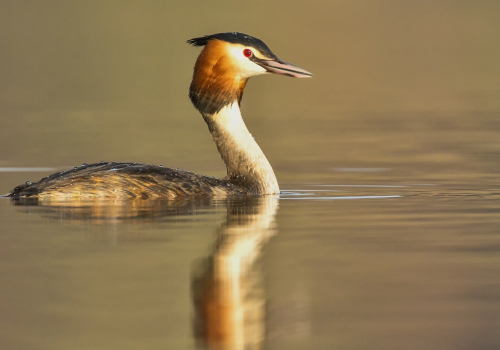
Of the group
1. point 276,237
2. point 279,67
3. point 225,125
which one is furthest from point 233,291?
point 225,125

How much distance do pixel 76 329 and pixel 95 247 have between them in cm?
268

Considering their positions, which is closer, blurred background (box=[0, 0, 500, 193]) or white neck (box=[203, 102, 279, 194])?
white neck (box=[203, 102, 279, 194])

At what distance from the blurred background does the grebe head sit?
9.17ft

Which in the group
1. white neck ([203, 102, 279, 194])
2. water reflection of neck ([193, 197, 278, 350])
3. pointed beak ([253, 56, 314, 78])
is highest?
pointed beak ([253, 56, 314, 78])

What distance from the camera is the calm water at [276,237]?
6684 millimetres

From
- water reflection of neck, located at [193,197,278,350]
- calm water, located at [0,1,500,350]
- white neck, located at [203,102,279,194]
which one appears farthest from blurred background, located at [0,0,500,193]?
water reflection of neck, located at [193,197,278,350]

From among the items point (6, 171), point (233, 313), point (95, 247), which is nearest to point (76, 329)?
point (233, 313)

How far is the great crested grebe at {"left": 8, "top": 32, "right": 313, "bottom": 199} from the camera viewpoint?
12.4 meters

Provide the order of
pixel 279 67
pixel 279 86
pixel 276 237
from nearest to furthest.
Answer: pixel 276 237 < pixel 279 67 < pixel 279 86

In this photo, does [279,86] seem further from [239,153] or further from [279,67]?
[279,67]

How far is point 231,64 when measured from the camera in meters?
13.2

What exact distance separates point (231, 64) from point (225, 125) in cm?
75

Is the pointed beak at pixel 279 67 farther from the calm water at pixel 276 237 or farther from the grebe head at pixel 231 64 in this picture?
the calm water at pixel 276 237

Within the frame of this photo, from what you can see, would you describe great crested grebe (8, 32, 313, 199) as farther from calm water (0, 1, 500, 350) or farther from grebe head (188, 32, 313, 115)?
calm water (0, 1, 500, 350)
